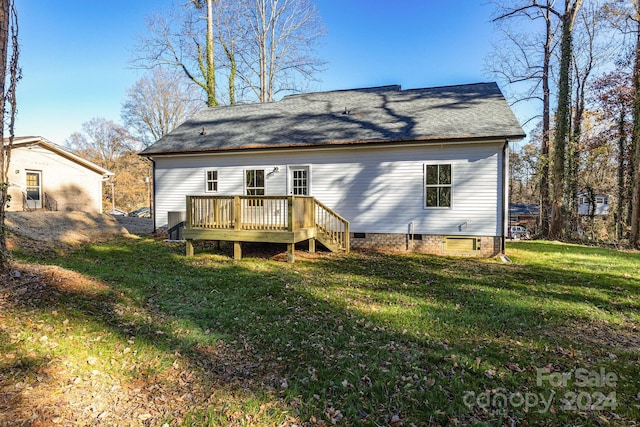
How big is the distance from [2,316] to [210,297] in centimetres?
261

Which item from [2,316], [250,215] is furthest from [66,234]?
[2,316]

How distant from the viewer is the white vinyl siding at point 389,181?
10.0 m

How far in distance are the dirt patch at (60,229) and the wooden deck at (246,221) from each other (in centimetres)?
458

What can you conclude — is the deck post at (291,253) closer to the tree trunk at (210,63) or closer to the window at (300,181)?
the window at (300,181)

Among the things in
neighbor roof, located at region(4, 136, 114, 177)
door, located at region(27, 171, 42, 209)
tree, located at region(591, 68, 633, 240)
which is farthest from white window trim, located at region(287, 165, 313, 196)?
tree, located at region(591, 68, 633, 240)

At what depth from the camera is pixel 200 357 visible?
12.1ft

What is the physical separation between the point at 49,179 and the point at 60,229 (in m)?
7.49

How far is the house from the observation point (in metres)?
9.91

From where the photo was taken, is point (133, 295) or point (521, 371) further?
point (133, 295)

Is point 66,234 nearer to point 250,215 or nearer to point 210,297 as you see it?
point 250,215

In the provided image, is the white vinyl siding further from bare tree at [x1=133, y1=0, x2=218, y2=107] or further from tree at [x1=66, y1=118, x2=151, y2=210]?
tree at [x1=66, y1=118, x2=151, y2=210]

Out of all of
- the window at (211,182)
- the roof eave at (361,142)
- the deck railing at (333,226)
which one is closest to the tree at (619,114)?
the roof eave at (361,142)

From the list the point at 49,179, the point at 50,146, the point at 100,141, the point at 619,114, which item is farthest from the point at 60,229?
the point at 100,141

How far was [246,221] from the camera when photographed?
31.3 ft
